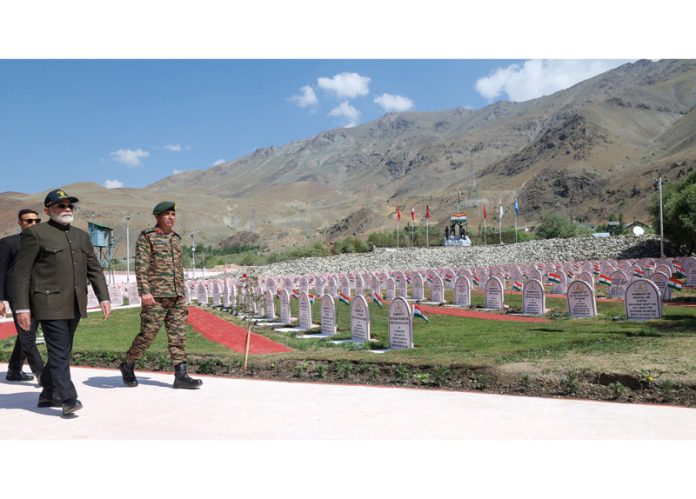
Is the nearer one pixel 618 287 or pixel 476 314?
pixel 476 314

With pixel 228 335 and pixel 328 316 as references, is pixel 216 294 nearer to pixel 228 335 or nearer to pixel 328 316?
pixel 228 335

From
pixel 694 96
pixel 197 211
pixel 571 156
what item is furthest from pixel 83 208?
pixel 694 96

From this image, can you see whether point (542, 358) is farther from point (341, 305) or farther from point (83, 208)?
point (83, 208)

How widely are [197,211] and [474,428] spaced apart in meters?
154

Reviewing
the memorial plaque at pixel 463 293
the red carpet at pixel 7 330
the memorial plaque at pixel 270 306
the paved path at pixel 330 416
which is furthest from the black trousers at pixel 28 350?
the memorial plaque at pixel 463 293

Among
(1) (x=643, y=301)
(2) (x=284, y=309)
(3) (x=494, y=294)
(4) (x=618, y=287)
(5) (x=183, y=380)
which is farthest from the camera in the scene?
(4) (x=618, y=287)

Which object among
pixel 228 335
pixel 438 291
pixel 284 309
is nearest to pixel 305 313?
pixel 284 309

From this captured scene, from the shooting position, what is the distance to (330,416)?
5242mm

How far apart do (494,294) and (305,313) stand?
5.20 metres

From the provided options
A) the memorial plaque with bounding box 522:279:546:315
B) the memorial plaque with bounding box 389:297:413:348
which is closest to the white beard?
the memorial plaque with bounding box 389:297:413:348

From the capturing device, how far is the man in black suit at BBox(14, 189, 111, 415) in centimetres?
531

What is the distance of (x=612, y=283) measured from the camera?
17984mm

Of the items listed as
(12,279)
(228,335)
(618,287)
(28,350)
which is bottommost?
(228,335)

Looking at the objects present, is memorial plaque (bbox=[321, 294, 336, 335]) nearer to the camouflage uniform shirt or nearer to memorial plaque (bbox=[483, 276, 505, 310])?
memorial plaque (bbox=[483, 276, 505, 310])
